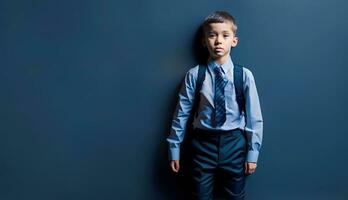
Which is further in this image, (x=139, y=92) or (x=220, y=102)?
(x=139, y=92)

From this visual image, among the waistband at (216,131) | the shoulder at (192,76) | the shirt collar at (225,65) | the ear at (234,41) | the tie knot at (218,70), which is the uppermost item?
the ear at (234,41)

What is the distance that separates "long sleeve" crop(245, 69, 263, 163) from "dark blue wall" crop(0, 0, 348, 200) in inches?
4.0

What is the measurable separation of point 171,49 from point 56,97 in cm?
51

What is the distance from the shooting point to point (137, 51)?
1.46 metres

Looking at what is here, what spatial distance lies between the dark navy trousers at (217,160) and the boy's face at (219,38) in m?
0.30

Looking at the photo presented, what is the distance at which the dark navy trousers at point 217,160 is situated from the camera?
4.51 ft

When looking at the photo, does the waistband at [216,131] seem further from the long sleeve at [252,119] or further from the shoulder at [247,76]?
the shoulder at [247,76]

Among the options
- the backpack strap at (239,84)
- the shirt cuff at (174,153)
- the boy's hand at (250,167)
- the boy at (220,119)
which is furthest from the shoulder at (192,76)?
the boy's hand at (250,167)

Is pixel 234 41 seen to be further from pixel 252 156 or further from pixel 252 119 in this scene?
pixel 252 156

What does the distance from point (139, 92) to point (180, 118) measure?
0.21 m

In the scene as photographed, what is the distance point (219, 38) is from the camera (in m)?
1.33

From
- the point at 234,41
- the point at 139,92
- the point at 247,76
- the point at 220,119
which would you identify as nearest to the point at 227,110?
the point at 220,119

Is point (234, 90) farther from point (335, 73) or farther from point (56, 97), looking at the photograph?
point (56, 97)

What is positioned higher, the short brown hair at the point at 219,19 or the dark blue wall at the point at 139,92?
the short brown hair at the point at 219,19
